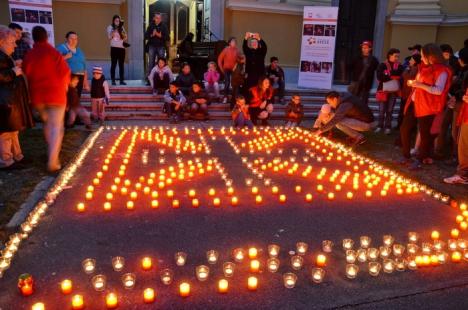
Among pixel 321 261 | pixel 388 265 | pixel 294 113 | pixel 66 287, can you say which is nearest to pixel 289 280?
pixel 321 261

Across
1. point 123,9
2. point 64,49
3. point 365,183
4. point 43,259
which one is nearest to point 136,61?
point 123,9

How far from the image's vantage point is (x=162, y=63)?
38.3 feet

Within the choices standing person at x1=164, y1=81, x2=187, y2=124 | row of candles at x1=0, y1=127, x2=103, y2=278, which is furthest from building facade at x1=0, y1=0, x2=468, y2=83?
row of candles at x1=0, y1=127, x2=103, y2=278

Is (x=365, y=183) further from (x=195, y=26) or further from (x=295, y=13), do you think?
(x=195, y=26)

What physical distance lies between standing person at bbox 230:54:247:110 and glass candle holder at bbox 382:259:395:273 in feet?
26.3

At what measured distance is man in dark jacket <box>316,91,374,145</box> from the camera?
27.5ft

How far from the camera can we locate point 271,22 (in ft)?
51.5

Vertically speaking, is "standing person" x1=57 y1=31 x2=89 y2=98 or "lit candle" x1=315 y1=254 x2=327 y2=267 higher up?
"standing person" x1=57 y1=31 x2=89 y2=98

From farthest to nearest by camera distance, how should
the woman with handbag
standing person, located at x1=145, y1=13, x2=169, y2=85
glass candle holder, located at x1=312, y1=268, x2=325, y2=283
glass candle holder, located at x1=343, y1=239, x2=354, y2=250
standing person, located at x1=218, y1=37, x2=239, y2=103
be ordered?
standing person, located at x1=145, y1=13, x2=169, y2=85, standing person, located at x1=218, y1=37, x2=239, y2=103, the woman with handbag, glass candle holder, located at x1=343, y1=239, x2=354, y2=250, glass candle holder, located at x1=312, y1=268, x2=325, y2=283

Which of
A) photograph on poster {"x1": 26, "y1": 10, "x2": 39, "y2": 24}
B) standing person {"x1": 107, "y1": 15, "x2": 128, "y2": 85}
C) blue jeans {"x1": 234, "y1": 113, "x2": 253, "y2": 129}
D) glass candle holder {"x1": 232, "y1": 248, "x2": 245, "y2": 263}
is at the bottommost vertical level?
glass candle holder {"x1": 232, "y1": 248, "x2": 245, "y2": 263}

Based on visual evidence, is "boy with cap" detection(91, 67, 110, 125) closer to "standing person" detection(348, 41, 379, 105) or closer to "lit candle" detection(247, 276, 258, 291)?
"standing person" detection(348, 41, 379, 105)

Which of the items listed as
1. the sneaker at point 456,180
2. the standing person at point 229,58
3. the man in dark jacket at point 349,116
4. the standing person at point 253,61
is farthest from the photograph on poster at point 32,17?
the sneaker at point 456,180

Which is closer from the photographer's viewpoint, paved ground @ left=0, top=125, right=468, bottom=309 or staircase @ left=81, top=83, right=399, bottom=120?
paved ground @ left=0, top=125, right=468, bottom=309

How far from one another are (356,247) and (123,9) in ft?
40.7
